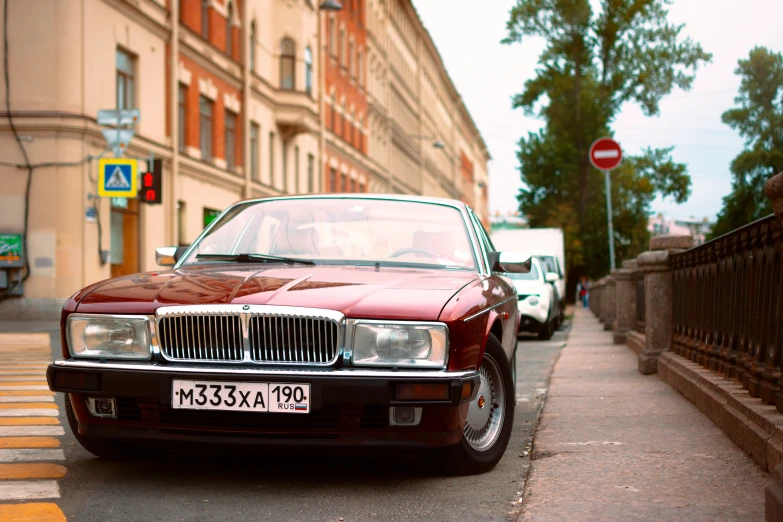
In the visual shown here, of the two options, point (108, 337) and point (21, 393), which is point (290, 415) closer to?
point (108, 337)

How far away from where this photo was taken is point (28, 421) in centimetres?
718

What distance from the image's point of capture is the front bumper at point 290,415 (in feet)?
15.3

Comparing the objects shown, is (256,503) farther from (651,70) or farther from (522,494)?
(651,70)

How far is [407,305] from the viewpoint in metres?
4.83

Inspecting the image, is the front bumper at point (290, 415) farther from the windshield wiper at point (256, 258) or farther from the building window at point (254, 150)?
the building window at point (254, 150)

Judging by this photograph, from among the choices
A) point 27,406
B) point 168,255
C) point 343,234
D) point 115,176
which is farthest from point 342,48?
point 343,234

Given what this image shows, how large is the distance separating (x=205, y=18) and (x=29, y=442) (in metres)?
25.7

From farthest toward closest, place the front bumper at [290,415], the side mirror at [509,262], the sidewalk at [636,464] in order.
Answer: the side mirror at [509,262] < the front bumper at [290,415] < the sidewalk at [636,464]

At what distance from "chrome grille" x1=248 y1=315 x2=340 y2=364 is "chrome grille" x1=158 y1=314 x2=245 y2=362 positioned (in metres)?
0.08

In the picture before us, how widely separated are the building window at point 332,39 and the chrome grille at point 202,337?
138ft

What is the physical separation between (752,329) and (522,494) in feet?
6.39

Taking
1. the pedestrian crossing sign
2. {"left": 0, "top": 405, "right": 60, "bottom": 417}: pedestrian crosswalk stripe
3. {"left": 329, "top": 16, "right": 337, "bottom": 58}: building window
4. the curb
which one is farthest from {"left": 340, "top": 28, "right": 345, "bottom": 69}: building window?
{"left": 0, "top": 405, "right": 60, "bottom": 417}: pedestrian crosswalk stripe

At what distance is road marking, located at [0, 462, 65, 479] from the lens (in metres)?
5.25

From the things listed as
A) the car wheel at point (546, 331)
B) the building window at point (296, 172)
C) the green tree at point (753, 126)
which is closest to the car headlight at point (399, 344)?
the car wheel at point (546, 331)
